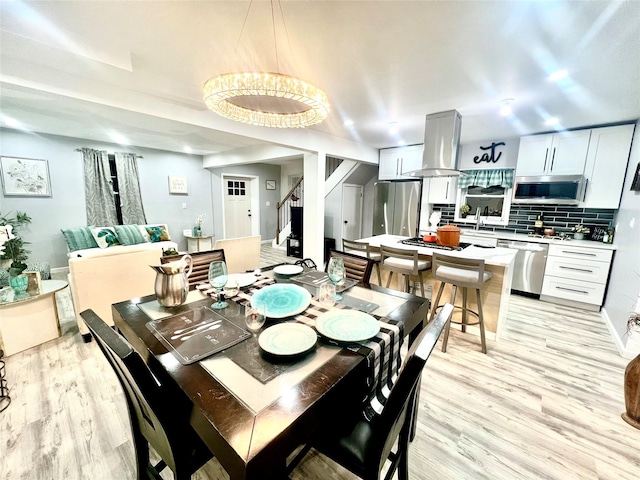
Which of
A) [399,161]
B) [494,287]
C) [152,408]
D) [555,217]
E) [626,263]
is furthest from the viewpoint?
[399,161]

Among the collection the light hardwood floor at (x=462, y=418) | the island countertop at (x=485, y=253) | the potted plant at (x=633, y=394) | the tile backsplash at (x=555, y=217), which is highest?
the tile backsplash at (x=555, y=217)

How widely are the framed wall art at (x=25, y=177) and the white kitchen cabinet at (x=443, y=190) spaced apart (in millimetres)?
6796

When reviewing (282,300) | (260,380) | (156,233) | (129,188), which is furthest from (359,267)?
(129,188)

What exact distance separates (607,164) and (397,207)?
2.86m

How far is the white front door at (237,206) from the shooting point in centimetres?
704

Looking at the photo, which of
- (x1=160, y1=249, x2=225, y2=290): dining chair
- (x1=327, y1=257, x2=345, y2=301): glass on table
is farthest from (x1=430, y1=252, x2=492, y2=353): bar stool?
(x1=160, y1=249, x2=225, y2=290): dining chair

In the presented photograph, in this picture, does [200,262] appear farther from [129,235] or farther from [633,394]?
[129,235]

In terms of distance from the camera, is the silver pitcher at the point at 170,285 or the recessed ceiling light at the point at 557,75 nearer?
the silver pitcher at the point at 170,285

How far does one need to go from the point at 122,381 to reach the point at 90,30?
2.05 m

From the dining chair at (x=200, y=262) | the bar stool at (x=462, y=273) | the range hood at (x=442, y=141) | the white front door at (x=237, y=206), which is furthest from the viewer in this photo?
the white front door at (x=237, y=206)

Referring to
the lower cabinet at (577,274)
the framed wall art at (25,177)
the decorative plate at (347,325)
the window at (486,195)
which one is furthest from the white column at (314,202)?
the framed wall art at (25,177)

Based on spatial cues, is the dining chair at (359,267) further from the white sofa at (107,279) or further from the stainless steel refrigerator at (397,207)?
the stainless steel refrigerator at (397,207)

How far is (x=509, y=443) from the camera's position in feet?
5.06

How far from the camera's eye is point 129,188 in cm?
537
